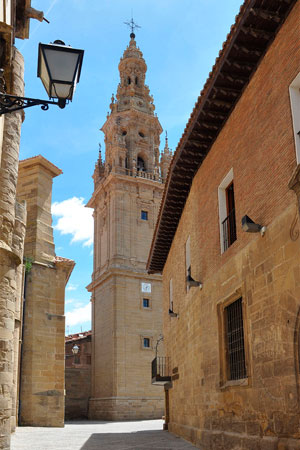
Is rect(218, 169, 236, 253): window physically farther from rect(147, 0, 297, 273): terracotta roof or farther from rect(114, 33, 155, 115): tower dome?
rect(114, 33, 155, 115): tower dome

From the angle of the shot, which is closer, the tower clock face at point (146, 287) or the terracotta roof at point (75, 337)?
the tower clock face at point (146, 287)

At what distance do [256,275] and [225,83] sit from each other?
12.5 feet

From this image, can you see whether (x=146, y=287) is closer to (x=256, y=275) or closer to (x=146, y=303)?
(x=146, y=303)

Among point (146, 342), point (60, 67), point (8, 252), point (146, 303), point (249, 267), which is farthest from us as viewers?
point (146, 303)

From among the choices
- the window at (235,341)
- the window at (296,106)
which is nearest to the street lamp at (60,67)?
the window at (296,106)

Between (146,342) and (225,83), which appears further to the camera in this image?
(146,342)

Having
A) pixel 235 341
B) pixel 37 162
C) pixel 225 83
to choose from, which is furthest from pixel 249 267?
pixel 37 162

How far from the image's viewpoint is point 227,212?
1058cm

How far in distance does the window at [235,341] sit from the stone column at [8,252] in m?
4.17

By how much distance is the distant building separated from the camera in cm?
3406

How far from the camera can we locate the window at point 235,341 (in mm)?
8977

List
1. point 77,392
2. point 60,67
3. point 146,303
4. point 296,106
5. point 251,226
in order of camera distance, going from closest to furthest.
→ point 60,67 → point 296,106 → point 251,226 → point 77,392 → point 146,303

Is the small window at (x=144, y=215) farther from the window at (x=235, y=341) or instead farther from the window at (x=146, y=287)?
the window at (x=235, y=341)

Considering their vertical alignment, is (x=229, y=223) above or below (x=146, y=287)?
below
